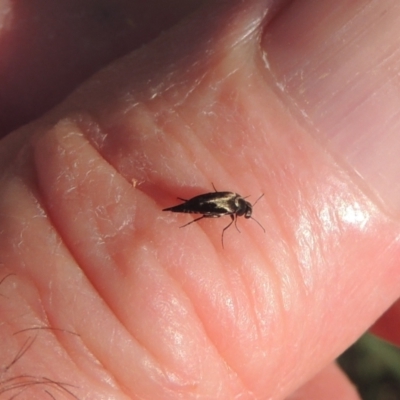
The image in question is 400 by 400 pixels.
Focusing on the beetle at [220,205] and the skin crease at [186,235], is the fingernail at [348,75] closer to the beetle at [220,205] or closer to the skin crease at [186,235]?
the skin crease at [186,235]

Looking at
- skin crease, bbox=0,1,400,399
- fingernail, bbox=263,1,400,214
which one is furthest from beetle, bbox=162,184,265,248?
fingernail, bbox=263,1,400,214

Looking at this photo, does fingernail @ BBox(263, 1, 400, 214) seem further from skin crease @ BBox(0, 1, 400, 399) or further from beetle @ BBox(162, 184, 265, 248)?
beetle @ BBox(162, 184, 265, 248)

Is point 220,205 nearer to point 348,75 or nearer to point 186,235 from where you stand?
point 186,235

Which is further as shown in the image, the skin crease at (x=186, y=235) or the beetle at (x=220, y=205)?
the beetle at (x=220, y=205)

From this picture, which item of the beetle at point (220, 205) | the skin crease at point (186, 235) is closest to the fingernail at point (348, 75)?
the skin crease at point (186, 235)

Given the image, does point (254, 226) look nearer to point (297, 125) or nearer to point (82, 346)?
point (297, 125)
